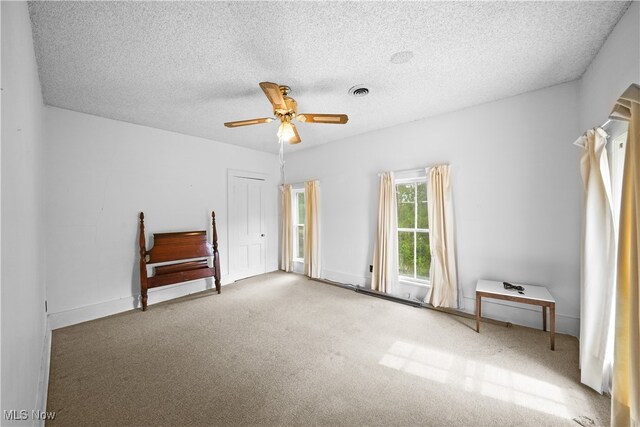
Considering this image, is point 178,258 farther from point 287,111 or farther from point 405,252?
point 405,252

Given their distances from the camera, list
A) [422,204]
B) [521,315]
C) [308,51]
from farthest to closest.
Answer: [422,204] < [521,315] < [308,51]

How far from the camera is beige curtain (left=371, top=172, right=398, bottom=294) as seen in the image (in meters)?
3.80

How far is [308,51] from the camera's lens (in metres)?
2.00

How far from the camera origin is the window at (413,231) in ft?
12.0

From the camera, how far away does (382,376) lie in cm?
202

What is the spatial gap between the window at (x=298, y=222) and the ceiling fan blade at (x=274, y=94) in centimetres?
319

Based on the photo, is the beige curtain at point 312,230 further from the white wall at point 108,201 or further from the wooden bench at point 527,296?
the wooden bench at point 527,296

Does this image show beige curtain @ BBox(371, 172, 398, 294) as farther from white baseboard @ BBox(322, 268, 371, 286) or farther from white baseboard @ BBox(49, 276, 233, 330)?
white baseboard @ BBox(49, 276, 233, 330)

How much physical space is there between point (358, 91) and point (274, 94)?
1.07m

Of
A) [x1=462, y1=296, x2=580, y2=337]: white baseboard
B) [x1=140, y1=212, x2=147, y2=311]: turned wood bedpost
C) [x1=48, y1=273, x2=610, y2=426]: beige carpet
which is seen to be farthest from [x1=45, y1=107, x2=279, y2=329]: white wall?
[x1=462, y1=296, x2=580, y2=337]: white baseboard

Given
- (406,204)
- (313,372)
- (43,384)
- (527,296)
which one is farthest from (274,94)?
(527,296)

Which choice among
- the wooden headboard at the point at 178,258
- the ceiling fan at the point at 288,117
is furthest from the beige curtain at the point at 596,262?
the wooden headboard at the point at 178,258

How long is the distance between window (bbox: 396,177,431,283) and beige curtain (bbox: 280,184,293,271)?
238 centimetres
